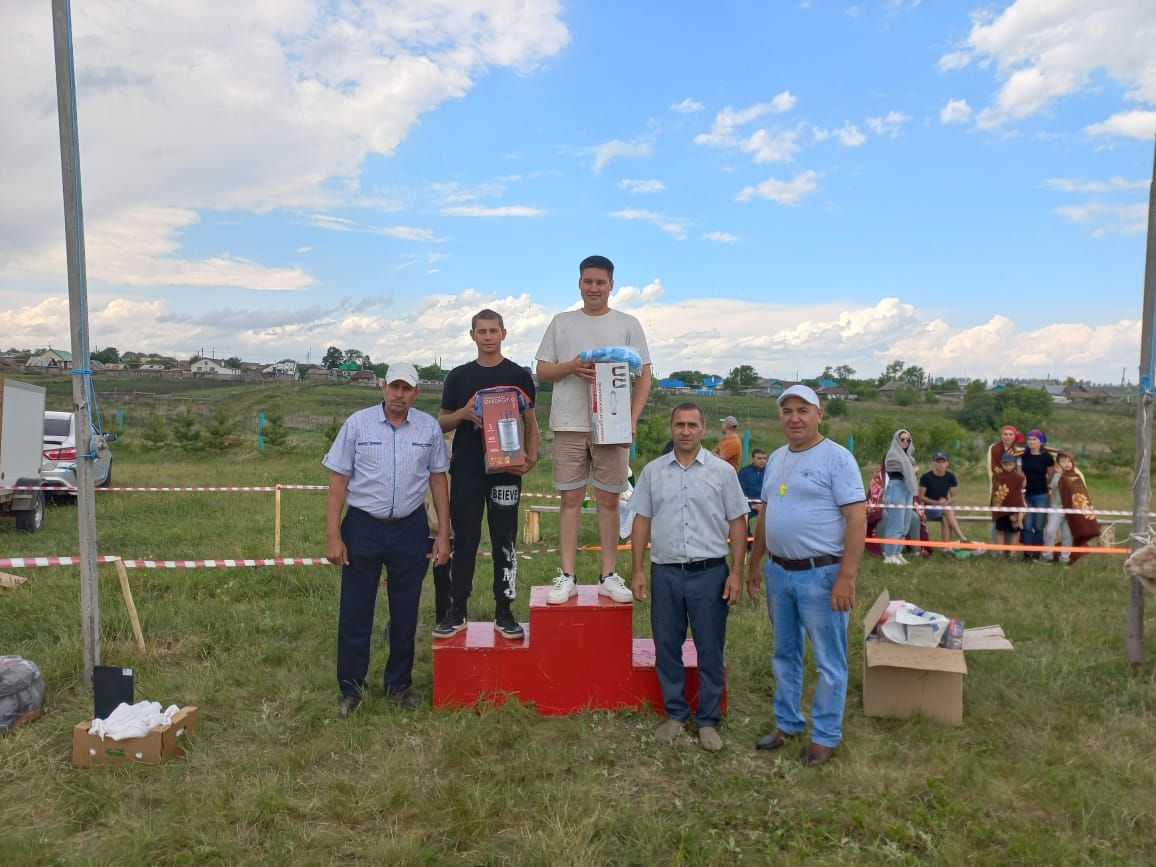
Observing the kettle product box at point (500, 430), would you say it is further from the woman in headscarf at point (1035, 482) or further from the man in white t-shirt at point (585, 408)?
the woman in headscarf at point (1035, 482)

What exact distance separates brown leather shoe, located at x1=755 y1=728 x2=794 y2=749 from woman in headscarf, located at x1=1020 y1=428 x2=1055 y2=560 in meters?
7.19

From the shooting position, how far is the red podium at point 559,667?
15.6 feet

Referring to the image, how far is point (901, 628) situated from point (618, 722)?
6.23ft

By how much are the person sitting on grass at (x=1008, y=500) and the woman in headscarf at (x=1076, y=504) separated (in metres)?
0.49

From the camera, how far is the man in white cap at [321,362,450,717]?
468 cm

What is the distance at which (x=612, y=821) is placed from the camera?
3.52m

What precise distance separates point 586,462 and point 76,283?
3223mm

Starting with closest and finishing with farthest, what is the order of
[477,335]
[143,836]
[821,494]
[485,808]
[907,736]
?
[143,836] < [485,808] < [821,494] < [907,736] < [477,335]

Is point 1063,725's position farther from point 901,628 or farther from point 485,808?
point 485,808

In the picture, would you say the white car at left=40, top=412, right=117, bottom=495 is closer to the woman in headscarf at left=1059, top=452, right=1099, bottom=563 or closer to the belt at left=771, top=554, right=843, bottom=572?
the belt at left=771, top=554, right=843, bottom=572

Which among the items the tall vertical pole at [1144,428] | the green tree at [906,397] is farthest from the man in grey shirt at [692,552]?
the green tree at [906,397]

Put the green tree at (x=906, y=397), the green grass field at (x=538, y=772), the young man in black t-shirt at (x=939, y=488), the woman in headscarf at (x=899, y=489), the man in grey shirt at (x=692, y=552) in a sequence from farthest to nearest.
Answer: the green tree at (x=906, y=397), the young man in black t-shirt at (x=939, y=488), the woman in headscarf at (x=899, y=489), the man in grey shirt at (x=692, y=552), the green grass field at (x=538, y=772)

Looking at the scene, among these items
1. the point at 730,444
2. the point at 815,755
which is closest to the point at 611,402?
the point at 815,755

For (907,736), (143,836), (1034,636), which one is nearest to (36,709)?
(143,836)
